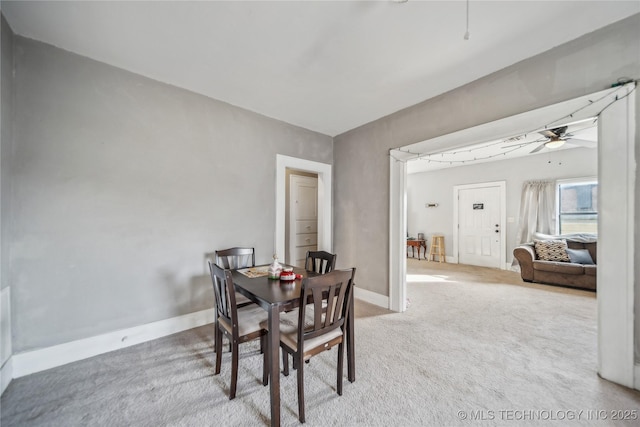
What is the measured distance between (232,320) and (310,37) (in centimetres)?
222

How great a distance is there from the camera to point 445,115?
2713 mm

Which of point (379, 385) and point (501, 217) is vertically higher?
point (501, 217)

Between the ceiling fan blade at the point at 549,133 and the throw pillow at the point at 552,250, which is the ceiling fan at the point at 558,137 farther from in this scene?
the throw pillow at the point at 552,250

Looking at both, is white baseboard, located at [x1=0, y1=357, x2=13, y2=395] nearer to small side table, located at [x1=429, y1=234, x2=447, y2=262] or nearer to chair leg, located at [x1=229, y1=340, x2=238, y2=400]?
chair leg, located at [x1=229, y1=340, x2=238, y2=400]

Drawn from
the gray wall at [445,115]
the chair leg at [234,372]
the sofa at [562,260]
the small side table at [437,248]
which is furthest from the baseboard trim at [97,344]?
the small side table at [437,248]

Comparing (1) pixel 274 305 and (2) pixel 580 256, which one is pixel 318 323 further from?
(2) pixel 580 256

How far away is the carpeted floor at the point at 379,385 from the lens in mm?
1487

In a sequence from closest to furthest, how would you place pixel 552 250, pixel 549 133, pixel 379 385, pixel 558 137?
1. pixel 379 385
2. pixel 549 133
3. pixel 558 137
4. pixel 552 250

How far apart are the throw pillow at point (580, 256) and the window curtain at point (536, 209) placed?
2.90 feet

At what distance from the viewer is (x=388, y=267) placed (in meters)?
3.30

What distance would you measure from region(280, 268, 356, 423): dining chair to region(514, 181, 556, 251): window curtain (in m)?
5.53

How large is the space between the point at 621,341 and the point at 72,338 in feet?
14.4

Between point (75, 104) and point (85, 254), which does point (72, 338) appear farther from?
point (75, 104)

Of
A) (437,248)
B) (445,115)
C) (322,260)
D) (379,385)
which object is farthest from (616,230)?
(437,248)
